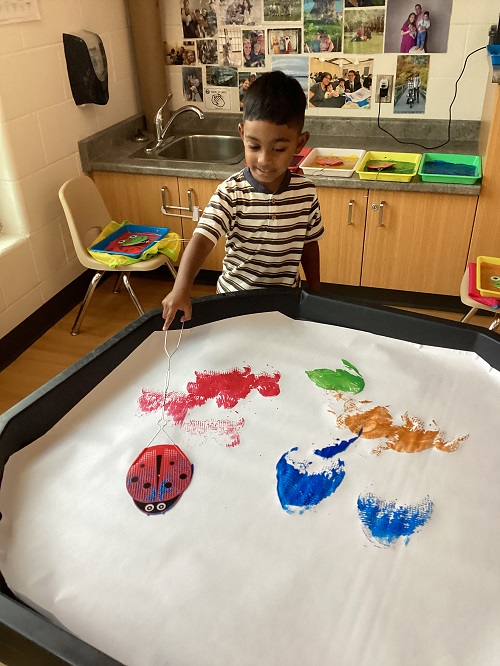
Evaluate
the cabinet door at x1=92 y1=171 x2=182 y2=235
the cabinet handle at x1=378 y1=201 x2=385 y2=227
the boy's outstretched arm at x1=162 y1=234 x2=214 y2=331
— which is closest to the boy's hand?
the boy's outstretched arm at x1=162 y1=234 x2=214 y2=331

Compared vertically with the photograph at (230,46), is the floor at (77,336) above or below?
below

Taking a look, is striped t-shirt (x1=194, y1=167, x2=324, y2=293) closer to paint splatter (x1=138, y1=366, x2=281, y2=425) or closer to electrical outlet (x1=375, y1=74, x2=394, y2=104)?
paint splatter (x1=138, y1=366, x2=281, y2=425)

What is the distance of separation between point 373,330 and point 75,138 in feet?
6.44

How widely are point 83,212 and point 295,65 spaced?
131cm

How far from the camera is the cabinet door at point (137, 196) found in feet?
8.96

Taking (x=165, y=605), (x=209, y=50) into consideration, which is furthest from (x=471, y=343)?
(x=209, y=50)

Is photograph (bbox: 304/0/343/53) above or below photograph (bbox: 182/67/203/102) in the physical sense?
above

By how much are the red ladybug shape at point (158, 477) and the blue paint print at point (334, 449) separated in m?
0.24

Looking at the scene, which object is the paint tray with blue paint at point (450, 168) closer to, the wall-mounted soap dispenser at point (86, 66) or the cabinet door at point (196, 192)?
the cabinet door at point (196, 192)

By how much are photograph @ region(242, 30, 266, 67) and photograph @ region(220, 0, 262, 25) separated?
0.05 meters

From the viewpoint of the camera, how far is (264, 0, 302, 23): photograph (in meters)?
2.74

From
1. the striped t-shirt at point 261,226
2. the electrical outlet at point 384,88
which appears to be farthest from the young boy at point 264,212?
the electrical outlet at point 384,88

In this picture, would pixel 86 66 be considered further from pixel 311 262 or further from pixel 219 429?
pixel 219 429

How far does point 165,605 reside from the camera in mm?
790
